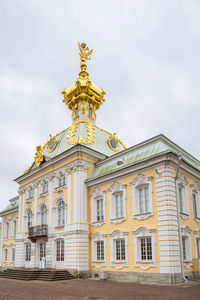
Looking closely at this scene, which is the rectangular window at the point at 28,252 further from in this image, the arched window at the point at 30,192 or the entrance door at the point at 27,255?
the arched window at the point at 30,192

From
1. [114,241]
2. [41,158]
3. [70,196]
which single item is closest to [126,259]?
[114,241]

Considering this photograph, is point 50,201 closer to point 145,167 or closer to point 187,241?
point 145,167

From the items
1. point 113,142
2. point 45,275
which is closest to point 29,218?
point 45,275

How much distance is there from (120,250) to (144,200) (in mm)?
3853

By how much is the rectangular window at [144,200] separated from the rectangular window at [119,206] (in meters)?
1.79

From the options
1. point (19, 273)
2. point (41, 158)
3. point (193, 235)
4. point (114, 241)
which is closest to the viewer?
point (193, 235)

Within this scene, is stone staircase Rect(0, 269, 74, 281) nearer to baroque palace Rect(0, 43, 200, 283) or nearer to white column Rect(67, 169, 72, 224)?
baroque palace Rect(0, 43, 200, 283)

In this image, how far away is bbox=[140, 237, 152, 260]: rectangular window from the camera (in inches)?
688

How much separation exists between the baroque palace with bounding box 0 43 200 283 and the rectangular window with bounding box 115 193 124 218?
0.07m

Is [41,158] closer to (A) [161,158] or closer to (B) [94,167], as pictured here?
(B) [94,167]

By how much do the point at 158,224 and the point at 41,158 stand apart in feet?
45.6

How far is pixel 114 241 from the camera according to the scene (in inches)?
786

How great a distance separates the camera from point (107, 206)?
830 inches

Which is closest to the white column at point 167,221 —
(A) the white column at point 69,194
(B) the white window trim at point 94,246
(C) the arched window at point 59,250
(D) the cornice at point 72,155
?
(B) the white window trim at point 94,246
